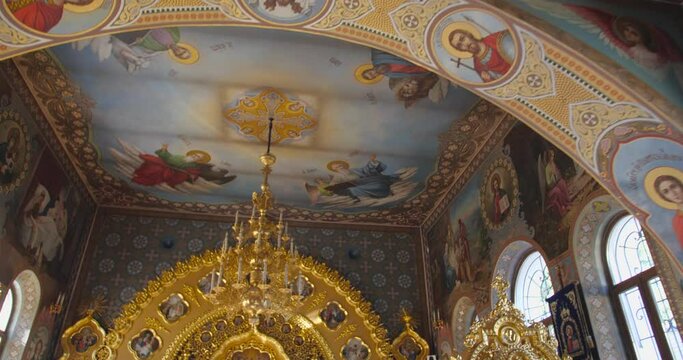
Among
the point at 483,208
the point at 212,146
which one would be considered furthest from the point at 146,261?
the point at 483,208

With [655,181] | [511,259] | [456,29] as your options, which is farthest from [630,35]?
[511,259]

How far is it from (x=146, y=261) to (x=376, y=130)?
671 cm

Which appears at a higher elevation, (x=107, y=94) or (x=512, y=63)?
(x=107, y=94)

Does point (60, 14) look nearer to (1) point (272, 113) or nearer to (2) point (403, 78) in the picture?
(1) point (272, 113)

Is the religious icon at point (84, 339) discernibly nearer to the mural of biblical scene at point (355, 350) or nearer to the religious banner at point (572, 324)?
the mural of biblical scene at point (355, 350)

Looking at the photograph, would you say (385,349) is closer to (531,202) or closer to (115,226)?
(531,202)

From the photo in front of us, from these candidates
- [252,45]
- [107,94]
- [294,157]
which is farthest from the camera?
[294,157]

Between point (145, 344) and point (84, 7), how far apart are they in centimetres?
865

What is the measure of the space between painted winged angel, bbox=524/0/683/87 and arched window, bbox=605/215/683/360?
2.63m

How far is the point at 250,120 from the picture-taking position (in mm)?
10188

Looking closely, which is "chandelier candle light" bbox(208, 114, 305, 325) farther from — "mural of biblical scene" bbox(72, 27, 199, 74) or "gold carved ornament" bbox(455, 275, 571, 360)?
"mural of biblical scene" bbox(72, 27, 199, 74)

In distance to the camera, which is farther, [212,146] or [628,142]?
[212,146]

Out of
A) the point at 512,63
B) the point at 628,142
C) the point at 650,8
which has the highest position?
the point at 650,8

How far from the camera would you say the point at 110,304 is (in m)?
12.2
